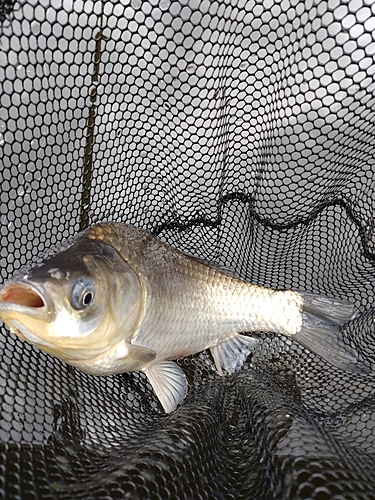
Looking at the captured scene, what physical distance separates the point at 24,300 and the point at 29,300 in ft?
0.05

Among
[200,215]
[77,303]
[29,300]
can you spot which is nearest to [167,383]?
[77,303]

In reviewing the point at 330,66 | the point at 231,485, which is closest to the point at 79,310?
the point at 231,485

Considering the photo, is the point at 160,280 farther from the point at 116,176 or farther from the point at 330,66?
the point at 330,66

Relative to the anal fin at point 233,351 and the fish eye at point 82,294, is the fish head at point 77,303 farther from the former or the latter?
the anal fin at point 233,351

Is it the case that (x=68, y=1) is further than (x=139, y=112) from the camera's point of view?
No

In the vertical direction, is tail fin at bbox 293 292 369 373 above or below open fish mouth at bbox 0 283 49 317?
below

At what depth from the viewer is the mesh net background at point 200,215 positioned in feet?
4.43

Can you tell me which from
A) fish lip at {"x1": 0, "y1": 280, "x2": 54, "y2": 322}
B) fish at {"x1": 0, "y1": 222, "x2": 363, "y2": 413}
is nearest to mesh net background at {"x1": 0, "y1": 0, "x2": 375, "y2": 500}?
fish at {"x1": 0, "y1": 222, "x2": 363, "y2": 413}

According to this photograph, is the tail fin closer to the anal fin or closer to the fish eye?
the anal fin

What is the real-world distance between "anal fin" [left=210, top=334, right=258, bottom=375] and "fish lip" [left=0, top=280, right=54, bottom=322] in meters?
0.92

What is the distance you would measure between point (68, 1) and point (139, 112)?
0.58 meters

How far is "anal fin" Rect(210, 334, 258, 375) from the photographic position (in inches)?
83.2

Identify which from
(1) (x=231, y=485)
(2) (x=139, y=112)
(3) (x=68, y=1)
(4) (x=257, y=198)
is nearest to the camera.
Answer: (1) (x=231, y=485)

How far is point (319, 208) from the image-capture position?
2465 mm
